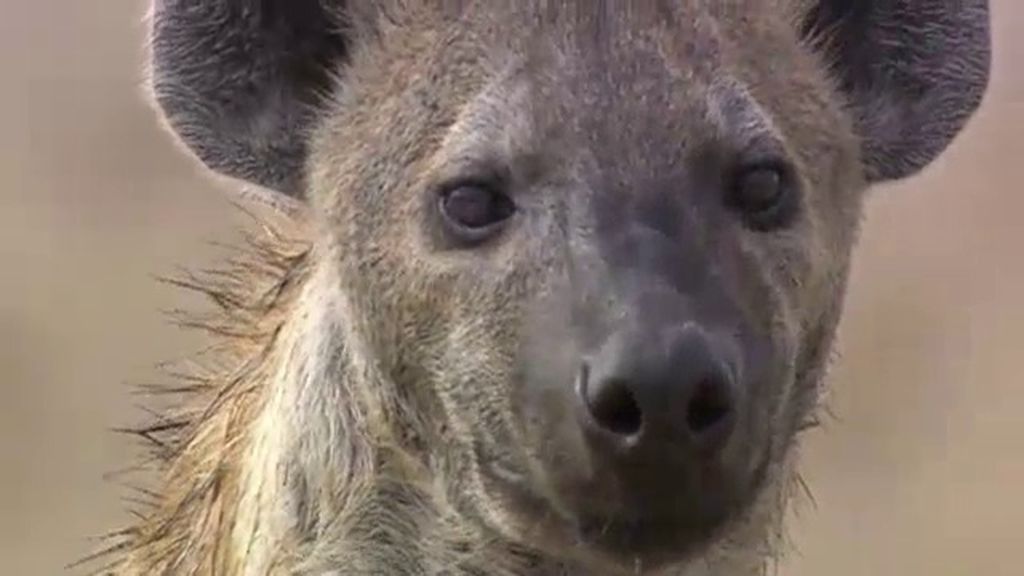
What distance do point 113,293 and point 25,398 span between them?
250 millimetres

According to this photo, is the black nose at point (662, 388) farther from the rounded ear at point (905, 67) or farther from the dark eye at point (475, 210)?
the rounded ear at point (905, 67)

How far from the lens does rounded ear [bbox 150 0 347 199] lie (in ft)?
8.77

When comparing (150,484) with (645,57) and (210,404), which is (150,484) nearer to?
(210,404)

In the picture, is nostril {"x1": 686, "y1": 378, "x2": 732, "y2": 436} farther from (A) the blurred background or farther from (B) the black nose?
(A) the blurred background

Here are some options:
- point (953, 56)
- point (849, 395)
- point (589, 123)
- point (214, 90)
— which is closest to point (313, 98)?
point (214, 90)

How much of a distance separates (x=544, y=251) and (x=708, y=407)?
20 centimetres

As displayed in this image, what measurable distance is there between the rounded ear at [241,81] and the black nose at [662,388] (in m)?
0.51

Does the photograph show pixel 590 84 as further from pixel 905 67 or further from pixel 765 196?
pixel 905 67

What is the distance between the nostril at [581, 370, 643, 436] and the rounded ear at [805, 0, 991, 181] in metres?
0.54

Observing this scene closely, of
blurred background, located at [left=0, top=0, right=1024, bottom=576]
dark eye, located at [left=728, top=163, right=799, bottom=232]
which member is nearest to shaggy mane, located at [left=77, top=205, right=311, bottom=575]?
dark eye, located at [left=728, top=163, right=799, bottom=232]

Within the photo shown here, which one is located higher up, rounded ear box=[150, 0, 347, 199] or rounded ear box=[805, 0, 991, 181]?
rounded ear box=[805, 0, 991, 181]

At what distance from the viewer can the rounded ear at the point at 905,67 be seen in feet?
9.08

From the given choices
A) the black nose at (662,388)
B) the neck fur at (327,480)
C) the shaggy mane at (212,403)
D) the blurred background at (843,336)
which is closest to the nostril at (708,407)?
the black nose at (662,388)

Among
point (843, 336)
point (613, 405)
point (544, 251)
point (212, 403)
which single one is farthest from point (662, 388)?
point (843, 336)
